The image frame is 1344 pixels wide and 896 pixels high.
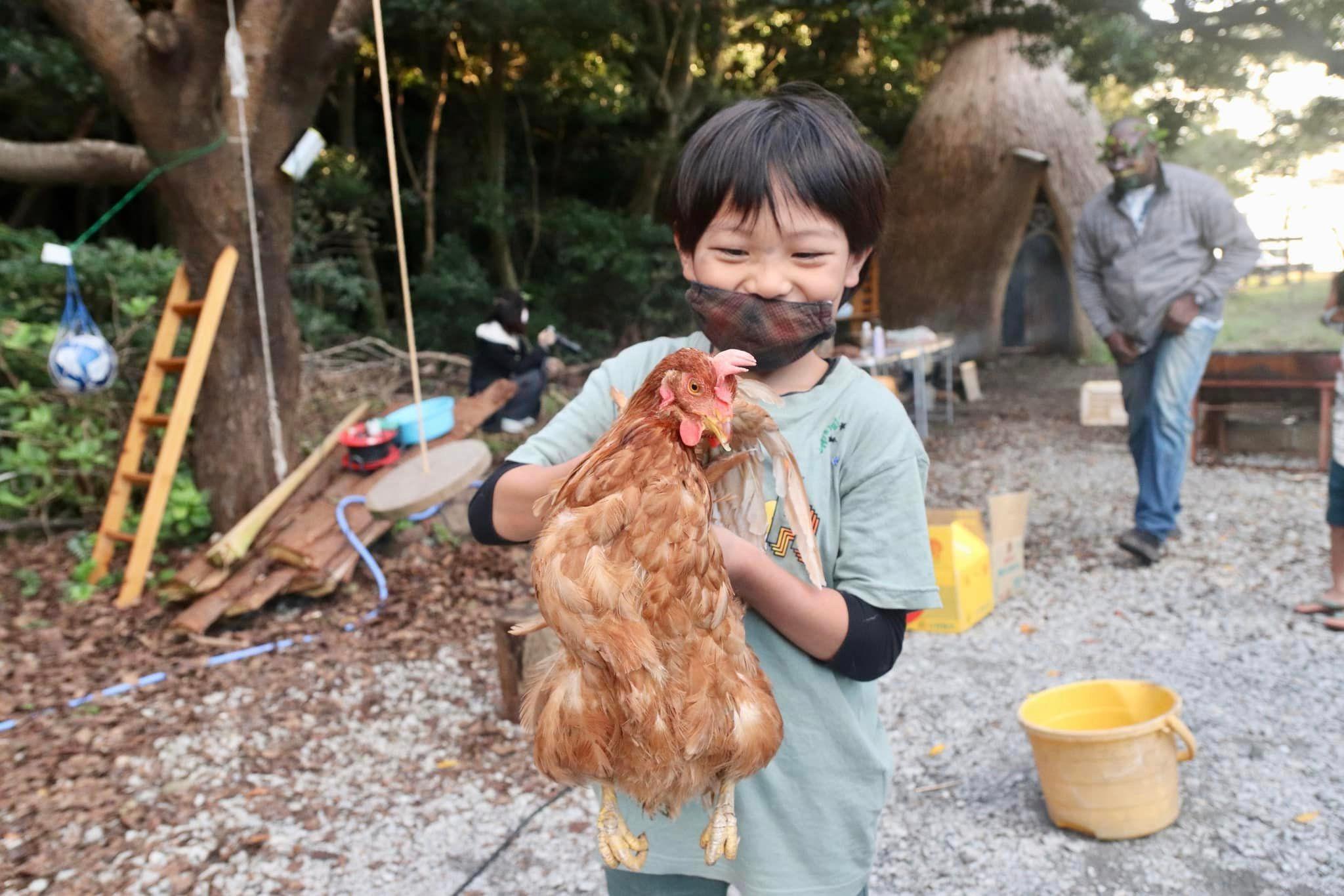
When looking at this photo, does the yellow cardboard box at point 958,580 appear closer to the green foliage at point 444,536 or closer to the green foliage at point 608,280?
the green foliage at point 444,536

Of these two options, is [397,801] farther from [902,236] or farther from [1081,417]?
[902,236]

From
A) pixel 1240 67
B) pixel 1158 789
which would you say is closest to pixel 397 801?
pixel 1158 789

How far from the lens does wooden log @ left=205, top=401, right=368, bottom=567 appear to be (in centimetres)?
560

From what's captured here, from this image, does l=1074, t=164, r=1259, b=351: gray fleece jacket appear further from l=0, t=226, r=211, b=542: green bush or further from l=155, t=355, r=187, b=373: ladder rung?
l=0, t=226, r=211, b=542: green bush

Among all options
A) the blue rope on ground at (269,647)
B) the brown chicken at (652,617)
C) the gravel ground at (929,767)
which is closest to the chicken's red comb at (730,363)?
the brown chicken at (652,617)

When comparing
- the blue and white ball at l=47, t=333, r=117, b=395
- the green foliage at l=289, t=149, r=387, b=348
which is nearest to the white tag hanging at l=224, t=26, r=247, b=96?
the blue and white ball at l=47, t=333, r=117, b=395

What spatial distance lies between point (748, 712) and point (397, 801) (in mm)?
2973

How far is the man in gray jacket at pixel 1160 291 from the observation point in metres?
5.75

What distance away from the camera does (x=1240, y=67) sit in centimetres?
816

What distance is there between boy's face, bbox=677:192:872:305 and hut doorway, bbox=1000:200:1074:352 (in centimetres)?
1565

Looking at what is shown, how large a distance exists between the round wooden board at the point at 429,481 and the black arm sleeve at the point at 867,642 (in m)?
3.23

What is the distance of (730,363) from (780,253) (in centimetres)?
29

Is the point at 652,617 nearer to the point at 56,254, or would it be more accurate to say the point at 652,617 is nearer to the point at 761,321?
the point at 761,321

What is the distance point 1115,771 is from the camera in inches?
121
